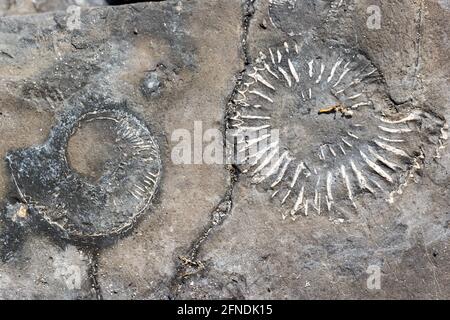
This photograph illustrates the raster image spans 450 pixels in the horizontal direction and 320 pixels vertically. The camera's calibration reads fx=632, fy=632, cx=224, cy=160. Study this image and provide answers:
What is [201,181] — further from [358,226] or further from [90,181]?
[358,226]

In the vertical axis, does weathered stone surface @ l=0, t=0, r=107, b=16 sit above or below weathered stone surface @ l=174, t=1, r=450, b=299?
above

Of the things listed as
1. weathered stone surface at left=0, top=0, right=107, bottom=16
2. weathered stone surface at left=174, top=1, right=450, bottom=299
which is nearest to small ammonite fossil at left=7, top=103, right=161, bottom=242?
weathered stone surface at left=174, top=1, right=450, bottom=299

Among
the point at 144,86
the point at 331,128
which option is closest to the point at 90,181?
the point at 144,86

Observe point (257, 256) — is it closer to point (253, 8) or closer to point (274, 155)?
point (274, 155)

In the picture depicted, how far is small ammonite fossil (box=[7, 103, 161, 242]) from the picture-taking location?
6.25 feet

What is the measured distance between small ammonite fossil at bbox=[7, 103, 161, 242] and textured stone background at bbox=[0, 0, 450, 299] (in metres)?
0.03

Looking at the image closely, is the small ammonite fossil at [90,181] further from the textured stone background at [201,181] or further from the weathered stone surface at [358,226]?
the weathered stone surface at [358,226]

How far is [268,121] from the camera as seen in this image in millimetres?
1885

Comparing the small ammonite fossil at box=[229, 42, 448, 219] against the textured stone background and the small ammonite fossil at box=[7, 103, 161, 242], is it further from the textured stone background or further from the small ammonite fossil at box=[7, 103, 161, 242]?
the small ammonite fossil at box=[7, 103, 161, 242]

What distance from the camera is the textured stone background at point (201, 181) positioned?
1.88 m

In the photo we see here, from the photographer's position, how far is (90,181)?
6.27 feet

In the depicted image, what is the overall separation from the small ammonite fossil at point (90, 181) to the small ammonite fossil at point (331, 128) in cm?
34

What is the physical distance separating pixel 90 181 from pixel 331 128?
74 cm
